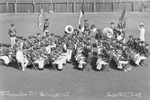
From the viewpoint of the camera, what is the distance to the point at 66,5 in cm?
3528

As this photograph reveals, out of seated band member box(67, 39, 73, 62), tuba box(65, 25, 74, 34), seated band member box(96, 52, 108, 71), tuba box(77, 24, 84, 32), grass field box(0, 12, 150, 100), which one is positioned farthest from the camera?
tuba box(77, 24, 84, 32)

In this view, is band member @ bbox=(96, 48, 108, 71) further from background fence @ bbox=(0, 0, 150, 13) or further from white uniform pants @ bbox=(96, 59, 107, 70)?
background fence @ bbox=(0, 0, 150, 13)

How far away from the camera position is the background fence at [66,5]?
35.0 meters

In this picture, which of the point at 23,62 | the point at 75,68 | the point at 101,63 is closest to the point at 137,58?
the point at 101,63

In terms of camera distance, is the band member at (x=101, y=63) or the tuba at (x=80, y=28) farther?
the tuba at (x=80, y=28)

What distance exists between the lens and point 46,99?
1569 centimetres

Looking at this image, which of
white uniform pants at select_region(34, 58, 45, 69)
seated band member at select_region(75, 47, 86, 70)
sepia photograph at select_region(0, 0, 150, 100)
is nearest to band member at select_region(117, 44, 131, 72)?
sepia photograph at select_region(0, 0, 150, 100)

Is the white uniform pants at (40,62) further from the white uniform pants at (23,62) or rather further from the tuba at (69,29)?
the tuba at (69,29)

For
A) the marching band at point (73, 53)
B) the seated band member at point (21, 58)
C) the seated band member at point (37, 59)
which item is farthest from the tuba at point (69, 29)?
the seated band member at point (21, 58)

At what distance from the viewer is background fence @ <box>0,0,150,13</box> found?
115 ft

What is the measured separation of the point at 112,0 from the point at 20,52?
64.5ft

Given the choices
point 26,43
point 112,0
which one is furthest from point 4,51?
point 112,0

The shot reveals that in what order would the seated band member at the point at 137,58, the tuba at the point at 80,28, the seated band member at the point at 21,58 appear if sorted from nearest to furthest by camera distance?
the seated band member at the point at 21,58 < the seated band member at the point at 137,58 < the tuba at the point at 80,28

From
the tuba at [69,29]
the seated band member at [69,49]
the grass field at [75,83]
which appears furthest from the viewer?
the tuba at [69,29]
